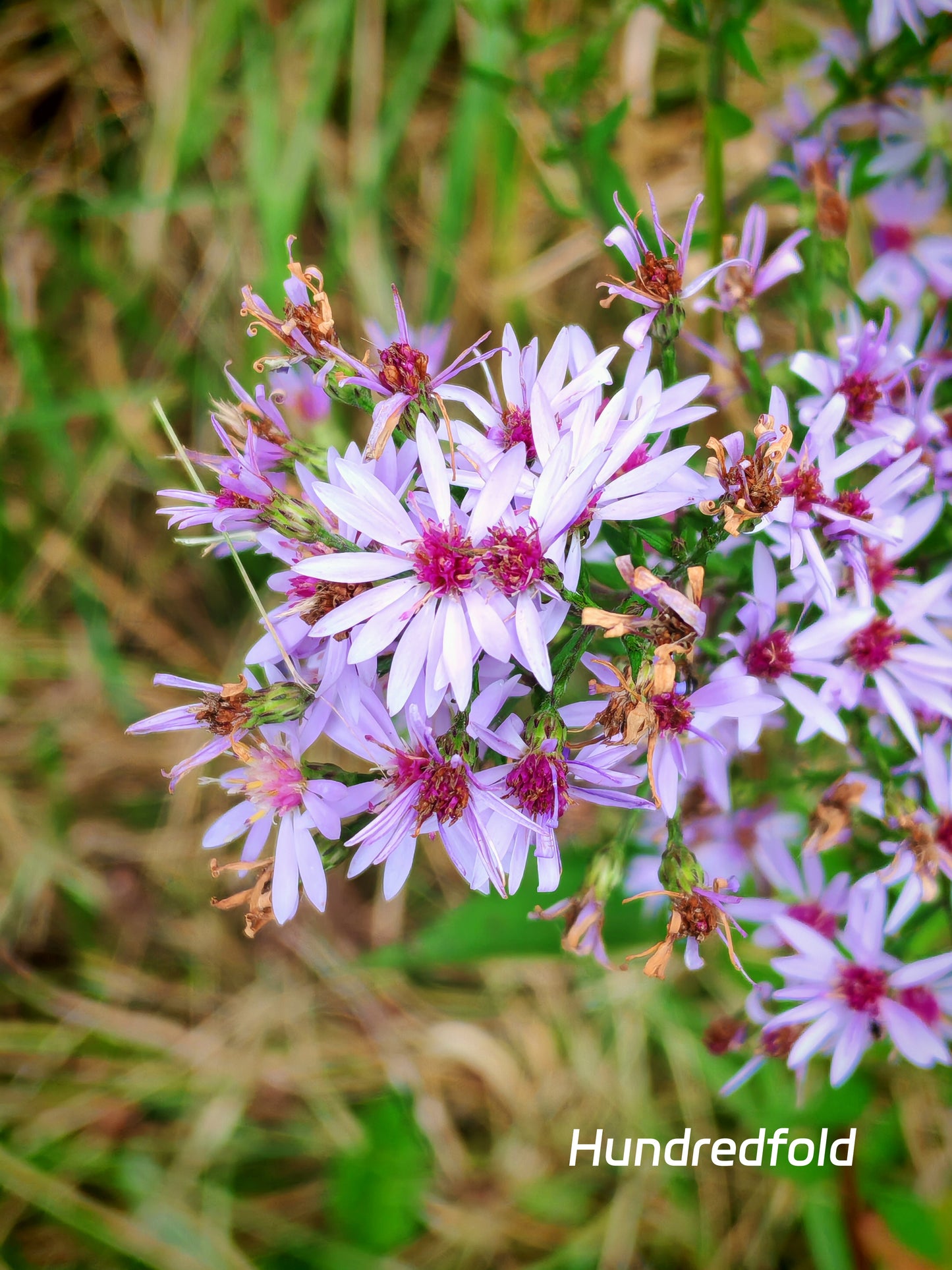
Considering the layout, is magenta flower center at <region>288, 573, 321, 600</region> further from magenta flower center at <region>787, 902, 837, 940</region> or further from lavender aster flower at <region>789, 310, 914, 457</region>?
magenta flower center at <region>787, 902, 837, 940</region>


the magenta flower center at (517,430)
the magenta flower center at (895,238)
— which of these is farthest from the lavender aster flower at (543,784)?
the magenta flower center at (895,238)

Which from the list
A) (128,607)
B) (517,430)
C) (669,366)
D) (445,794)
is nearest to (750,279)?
(669,366)

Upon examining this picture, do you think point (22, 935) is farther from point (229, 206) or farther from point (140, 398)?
point (229, 206)

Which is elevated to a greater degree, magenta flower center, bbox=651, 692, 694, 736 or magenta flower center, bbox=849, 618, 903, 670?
magenta flower center, bbox=849, 618, 903, 670

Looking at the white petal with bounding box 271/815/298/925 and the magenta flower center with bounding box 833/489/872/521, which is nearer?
the white petal with bounding box 271/815/298/925

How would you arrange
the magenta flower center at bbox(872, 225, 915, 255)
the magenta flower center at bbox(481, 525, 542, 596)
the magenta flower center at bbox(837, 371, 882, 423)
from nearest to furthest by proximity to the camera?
the magenta flower center at bbox(481, 525, 542, 596)
the magenta flower center at bbox(837, 371, 882, 423)
the magenta flower center at bbox(872, 225, 915, 255)

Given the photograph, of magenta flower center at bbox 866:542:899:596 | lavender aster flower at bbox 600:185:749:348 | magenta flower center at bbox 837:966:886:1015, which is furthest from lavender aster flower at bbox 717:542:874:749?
magenta flower center at bbox 837:966:886:1015

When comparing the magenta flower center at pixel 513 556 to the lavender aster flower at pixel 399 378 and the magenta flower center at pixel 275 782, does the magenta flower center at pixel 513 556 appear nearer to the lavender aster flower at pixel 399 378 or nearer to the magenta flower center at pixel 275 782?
the lavender aster flower at pixel 399 378
